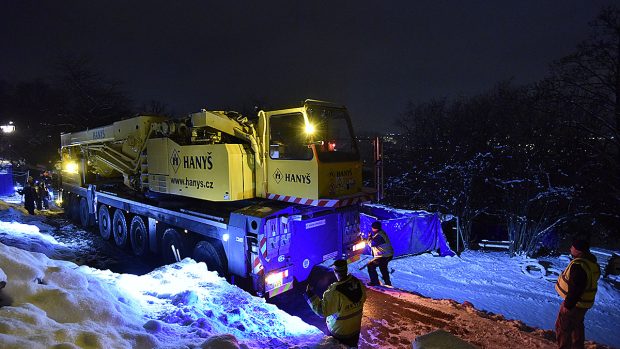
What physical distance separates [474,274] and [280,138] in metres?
6.67

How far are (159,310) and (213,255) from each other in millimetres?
2505

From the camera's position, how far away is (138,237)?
34.5 feet

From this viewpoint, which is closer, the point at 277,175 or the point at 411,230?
the point at 277,175

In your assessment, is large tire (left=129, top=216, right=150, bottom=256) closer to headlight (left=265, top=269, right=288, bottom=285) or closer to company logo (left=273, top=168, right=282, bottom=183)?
company logo (left=273, top=168, right=282, bottom=183)

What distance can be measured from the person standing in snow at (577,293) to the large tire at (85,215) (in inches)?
559

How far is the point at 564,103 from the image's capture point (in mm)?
14641

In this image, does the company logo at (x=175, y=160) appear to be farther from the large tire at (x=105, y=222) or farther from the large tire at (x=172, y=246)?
the large tire at (x=105, y=222)

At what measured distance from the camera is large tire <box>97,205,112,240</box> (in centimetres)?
1212

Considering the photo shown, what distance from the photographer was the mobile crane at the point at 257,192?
664 centimetres

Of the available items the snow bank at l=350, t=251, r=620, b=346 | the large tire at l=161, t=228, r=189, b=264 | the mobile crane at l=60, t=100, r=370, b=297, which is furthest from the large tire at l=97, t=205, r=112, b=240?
the snow bank at l=350, t=251, r=620, b=346

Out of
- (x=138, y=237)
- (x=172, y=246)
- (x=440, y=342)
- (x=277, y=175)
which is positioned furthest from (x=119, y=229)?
(x=440, y=342)

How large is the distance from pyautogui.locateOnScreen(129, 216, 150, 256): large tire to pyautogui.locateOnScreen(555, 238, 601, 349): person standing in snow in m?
9.00

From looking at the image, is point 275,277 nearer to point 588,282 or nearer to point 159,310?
point 159,310

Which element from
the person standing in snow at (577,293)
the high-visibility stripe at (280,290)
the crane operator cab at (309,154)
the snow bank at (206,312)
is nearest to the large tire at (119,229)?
the snow bank at (206,312)
